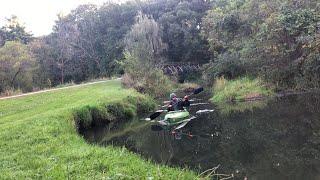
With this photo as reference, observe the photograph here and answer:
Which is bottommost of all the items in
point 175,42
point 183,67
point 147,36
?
point 183,67

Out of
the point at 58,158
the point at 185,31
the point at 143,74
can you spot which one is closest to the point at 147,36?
the point at 185,31

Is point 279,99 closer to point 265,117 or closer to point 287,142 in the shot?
point 265,117

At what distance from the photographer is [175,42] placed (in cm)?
5066

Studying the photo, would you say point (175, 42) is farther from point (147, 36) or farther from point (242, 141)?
point (242, 141)

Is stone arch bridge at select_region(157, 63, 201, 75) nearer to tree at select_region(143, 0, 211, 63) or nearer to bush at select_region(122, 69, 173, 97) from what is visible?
tree at select_region(143, 0, 211, 63)

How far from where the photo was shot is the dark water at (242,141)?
1081 cm

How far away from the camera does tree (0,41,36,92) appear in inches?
1529

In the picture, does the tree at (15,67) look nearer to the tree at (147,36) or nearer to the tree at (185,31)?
the tree at (147,36)

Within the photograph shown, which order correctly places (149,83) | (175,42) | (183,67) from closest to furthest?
(149,83), (175,42), (183,67)

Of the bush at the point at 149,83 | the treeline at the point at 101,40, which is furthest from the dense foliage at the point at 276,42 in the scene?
the treeline at the point at 101,40

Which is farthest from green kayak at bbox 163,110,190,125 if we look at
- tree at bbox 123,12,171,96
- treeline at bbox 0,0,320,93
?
tree at bbox 123,12,171,96

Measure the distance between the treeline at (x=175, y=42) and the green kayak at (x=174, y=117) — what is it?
11.5 m

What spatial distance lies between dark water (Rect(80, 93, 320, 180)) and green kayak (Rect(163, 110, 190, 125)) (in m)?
0.68

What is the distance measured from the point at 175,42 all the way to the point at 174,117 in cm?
3180
